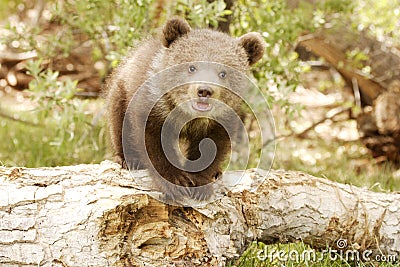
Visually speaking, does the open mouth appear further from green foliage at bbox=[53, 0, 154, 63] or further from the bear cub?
green foliage at bbox=[53, 0, 154, 63]

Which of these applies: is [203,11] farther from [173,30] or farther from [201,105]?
[201,105]

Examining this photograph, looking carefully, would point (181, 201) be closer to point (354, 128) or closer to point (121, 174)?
point (121, 174)

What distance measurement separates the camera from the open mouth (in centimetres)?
402

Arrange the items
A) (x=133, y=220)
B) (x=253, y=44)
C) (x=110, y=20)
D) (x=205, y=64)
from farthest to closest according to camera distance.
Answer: (x=110, y=20), (x=253, y=44), (x=205, y=64), (x=133, y=220)

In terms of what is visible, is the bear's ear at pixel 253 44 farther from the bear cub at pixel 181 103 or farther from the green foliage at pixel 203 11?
the green foliage at pixel 203 11

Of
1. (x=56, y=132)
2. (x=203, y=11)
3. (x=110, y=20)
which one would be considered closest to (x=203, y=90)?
(x=203, y=11)

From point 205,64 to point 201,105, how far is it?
326mm

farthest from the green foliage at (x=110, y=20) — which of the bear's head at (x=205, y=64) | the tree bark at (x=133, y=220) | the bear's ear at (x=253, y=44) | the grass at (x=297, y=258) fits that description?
the grass at (x=297, y=258)

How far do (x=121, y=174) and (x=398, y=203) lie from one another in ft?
7.16

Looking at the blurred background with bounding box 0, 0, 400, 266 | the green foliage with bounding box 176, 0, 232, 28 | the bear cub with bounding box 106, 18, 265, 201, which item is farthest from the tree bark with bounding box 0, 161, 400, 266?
the green foliage with bounding box 176, 0, 232, 28

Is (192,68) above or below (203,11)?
below

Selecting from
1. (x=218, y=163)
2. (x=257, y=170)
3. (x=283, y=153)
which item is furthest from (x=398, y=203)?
(x=283, y=153)

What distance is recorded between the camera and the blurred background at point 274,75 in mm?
5844

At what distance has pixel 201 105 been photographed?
13.2ft
